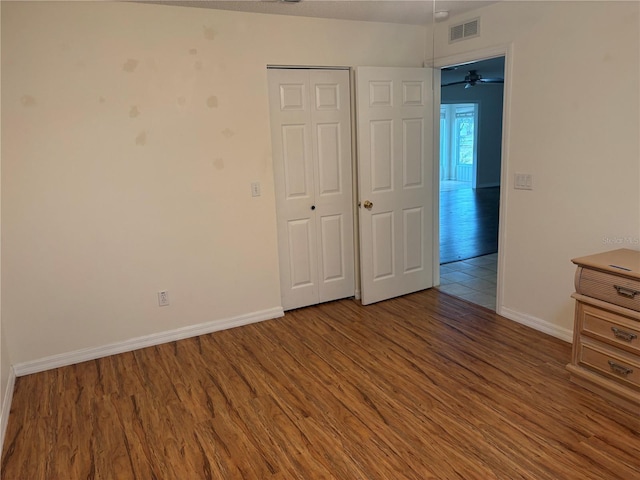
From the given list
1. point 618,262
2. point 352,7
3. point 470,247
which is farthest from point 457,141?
point 618,262

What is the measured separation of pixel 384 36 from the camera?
4.00 metres

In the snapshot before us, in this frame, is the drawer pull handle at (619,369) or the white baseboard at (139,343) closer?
the drawer pull handle at (619,369)

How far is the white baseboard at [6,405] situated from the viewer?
2.46 metres

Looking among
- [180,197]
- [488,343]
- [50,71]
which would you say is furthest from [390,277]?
[50,71]

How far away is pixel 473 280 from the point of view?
4.73 m

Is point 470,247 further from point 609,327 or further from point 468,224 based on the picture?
point 609,327

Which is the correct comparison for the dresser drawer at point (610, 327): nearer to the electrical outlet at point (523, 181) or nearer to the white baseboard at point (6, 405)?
the electrical outlet at point (523, 181)

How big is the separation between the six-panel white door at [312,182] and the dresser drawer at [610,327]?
6.73ft

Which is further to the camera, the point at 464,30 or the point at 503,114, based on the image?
the point at 464,30

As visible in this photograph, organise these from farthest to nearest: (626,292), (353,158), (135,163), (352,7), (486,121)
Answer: (486,121) < (353,158) < (352,7) < (135,163) < (626,292)

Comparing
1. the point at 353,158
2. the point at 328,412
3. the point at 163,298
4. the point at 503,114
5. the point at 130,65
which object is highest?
the point at 130,65

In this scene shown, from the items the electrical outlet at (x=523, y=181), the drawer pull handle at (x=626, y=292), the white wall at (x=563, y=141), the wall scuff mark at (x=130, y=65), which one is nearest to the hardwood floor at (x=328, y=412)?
the white wall at (x=563, y=141)

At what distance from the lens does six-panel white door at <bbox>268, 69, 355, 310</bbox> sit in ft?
12.4

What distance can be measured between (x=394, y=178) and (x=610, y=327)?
2.10 metres
